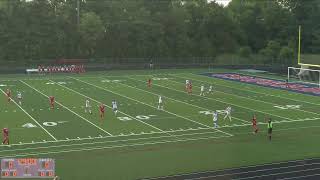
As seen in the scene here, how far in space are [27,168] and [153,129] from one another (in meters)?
14.7

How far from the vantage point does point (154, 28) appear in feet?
265

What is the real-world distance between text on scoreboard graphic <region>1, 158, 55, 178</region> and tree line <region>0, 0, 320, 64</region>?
59068mm

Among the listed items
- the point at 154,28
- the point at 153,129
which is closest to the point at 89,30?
the point at 154,28

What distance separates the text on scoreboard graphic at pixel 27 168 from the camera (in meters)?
14.3

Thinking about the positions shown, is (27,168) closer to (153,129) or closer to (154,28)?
(153,129)

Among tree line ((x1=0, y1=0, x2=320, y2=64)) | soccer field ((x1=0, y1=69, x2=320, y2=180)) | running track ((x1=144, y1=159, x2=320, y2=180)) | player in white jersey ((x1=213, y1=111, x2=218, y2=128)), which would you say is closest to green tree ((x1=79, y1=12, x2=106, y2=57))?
tree line ((x1=0, y1=0, x2=320, y2=64))

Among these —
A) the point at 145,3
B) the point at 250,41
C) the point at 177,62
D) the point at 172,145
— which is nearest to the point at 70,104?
the point at 172,145

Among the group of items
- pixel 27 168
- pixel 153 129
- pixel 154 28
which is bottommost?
pixel 153 129

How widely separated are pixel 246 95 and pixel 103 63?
31892mm

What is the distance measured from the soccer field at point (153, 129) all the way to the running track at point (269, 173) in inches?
30.1

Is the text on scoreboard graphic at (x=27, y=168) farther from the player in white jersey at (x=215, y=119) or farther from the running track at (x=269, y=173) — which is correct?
the player in white jersey at (x=215, y=119)

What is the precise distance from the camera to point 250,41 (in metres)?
88.7

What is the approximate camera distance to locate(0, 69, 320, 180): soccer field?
2222 centimetres

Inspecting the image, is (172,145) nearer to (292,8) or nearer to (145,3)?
(145,3)
